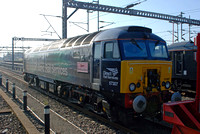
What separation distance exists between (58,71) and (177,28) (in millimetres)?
24277

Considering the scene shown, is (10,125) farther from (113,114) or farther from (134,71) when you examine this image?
(134,71)

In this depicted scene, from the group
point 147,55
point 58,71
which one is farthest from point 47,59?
point 147,55

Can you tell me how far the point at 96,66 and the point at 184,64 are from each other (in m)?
7.96

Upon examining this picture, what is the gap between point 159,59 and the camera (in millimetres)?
7504

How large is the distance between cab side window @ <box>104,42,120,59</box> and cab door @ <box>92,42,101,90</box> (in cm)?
43

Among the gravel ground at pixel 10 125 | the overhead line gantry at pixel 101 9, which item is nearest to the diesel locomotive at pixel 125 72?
the gravel ground at pixel 10 125

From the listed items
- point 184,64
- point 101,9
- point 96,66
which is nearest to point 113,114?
point 96,66

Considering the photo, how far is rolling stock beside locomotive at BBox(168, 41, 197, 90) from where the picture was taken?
43.3ft

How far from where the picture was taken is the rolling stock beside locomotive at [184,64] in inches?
519

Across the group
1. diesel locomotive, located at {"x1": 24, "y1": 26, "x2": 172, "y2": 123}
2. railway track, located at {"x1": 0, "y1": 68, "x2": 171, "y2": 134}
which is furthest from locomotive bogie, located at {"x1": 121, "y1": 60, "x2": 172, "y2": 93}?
railway track, located at {"x1": 0, "y1": 68, "x2": 171, "y2": 134}

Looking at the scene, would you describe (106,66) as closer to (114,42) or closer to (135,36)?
(114,42)

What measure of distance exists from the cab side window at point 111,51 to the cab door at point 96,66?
1.41 feet

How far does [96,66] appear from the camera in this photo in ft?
26.3

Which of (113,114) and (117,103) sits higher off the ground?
(117,103)
